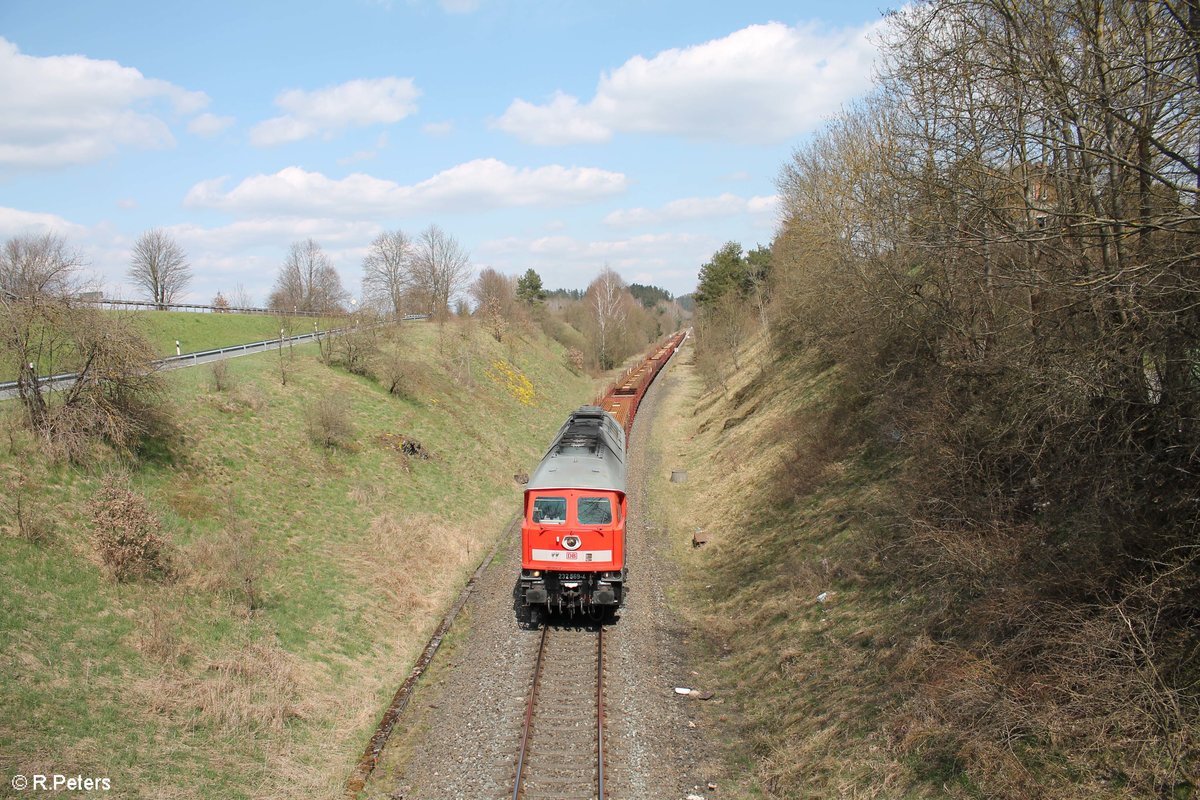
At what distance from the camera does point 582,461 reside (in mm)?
14531

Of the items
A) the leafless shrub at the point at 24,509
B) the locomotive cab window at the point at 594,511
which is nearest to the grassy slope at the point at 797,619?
the locomotive cab window at the point at 594,511

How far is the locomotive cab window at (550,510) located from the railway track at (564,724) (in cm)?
208

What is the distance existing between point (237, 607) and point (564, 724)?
6397 millimetres

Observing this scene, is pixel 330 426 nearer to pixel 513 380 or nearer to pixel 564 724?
pixel 564 724

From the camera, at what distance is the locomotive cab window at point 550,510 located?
13.0 metres

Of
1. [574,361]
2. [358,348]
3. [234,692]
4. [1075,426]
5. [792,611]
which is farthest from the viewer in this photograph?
[574,361]

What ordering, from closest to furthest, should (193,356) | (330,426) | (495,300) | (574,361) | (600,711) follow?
(600,711) < (330,426) < (193,356) < (495,300) < (574,361)

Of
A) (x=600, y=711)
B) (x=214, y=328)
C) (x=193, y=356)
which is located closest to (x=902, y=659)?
(x=600, y=711)

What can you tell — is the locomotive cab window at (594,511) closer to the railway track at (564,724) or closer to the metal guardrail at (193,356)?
the railway track at (564,724)

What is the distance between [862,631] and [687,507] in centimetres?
1176

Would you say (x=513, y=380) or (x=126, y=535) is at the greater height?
(x=513, y=380)

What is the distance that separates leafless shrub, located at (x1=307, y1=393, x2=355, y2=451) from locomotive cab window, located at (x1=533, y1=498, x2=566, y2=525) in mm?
10228

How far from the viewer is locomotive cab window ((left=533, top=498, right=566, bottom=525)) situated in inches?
510

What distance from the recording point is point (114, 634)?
988 centimetres
